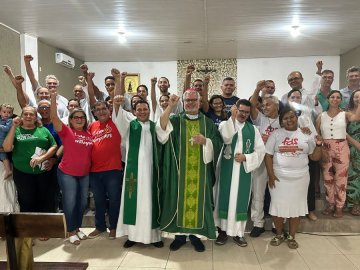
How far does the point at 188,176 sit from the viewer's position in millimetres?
3467

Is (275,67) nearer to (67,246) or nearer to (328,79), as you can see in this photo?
(328,79)

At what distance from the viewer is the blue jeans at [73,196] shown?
3.52 metres

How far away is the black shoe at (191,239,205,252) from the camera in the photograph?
11.3 feet

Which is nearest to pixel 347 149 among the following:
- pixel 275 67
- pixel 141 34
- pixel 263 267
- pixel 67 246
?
pixel 263 267

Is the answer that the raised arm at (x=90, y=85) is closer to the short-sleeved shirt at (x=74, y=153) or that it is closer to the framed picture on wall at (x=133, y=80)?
the short-sleeved shirt at (x=74, y=153)

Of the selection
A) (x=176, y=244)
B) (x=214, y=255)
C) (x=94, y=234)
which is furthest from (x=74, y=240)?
(x=214, y=255)

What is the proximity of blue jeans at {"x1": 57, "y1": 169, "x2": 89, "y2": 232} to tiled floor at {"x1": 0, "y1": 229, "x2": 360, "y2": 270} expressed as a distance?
0.92ft

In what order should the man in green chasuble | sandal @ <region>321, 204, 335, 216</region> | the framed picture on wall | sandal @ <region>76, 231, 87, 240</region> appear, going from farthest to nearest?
the framed picture on wall
sandal @ <region>321, 204, 335, 216</region>
sandal @ <region>76, 231, 87, 240</region>
the man in green chasuble

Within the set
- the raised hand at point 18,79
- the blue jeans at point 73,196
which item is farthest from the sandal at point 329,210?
the raised hand at point 18,79

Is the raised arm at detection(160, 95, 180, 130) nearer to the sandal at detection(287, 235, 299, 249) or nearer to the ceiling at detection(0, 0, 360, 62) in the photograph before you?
the sandal at detection(287, 235, 299, 249)

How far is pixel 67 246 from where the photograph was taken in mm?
3629

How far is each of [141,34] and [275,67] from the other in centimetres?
444

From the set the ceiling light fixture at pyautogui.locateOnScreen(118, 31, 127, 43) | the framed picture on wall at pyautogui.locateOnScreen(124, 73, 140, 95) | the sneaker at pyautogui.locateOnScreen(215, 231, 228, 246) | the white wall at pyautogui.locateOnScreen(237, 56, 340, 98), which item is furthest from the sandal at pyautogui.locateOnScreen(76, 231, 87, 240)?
the white wall at pyautogui.locateOnScreen(237, 56, 340, 98)

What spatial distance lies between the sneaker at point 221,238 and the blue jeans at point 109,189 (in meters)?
1.14
